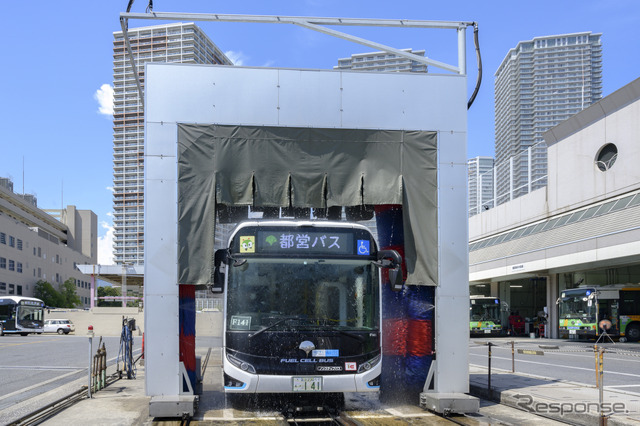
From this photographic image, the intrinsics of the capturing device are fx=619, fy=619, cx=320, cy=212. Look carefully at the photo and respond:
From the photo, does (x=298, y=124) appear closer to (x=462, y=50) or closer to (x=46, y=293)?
(x=462, y=50)

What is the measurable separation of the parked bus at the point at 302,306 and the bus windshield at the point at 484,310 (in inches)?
1369

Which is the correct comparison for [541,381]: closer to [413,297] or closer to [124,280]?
[413,297]

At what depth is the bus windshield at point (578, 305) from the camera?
35406 millimetres

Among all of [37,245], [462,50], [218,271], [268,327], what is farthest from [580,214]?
[37,245]

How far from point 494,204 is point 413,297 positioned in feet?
137

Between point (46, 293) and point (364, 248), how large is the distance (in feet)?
293

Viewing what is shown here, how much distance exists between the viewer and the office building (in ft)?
258

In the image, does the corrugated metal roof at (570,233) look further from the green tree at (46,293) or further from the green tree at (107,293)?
the green tree at (107,293)

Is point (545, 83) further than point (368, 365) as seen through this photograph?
Yes

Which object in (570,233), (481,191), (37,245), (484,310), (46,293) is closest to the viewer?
(570,233)

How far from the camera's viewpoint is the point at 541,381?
45.8 ft

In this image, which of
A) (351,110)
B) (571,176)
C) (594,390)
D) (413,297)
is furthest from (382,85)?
(571,176)

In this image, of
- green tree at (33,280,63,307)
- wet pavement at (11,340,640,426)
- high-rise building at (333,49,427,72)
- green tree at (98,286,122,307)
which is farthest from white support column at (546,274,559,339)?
green tree at (98,286,122,307)

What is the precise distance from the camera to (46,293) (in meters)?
88.8
